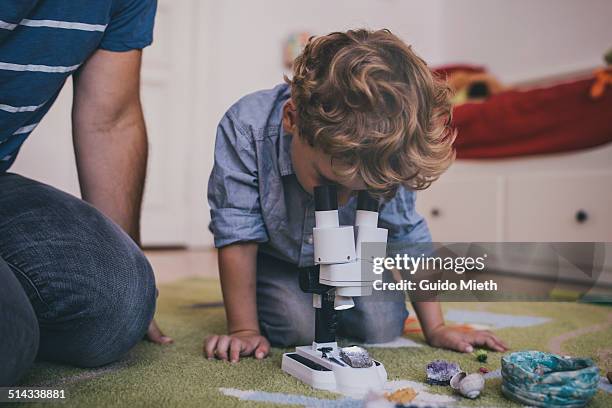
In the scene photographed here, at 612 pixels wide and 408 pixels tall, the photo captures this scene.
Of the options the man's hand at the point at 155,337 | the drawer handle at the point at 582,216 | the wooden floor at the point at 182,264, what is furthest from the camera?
the wooden floor at the point at 182,264

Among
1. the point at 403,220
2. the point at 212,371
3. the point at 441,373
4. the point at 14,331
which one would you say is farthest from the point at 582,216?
the point at 14,331

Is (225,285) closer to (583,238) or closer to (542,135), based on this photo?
(583,238)

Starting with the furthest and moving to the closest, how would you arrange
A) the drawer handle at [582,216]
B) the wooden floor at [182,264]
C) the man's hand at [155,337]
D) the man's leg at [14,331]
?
the wooden floor at [182,264], the drawer handle at [582,216], the man's hand at [155,337], the man's leg at [14,331]

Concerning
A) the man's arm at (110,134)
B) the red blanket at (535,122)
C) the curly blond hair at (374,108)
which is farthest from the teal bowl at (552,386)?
the red blanket at (535,122)

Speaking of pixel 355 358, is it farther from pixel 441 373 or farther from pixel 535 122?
pixel 535 122

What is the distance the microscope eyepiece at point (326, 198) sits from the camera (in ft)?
2.26

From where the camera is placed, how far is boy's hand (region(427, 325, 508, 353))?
2.91 feet

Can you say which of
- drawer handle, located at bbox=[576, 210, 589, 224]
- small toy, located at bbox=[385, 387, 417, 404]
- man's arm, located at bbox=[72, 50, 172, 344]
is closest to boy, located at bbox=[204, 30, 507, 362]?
man's arm, located at bbox=[72, 50, 172, 344]

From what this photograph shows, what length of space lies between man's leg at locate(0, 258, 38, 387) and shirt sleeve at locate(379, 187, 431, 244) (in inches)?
20.4

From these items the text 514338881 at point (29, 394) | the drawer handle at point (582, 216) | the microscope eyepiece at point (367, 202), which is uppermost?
the microscope eyepiece at point (367, 202)

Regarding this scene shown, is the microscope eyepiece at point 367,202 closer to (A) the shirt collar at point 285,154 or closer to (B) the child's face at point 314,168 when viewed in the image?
(B) the child's face at point 314,168

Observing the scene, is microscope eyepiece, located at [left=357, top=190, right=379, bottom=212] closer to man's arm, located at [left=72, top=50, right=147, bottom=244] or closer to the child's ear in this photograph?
the child's ear

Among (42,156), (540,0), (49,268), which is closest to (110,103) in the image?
(49,268)

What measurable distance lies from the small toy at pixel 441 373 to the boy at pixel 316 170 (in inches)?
6.6
